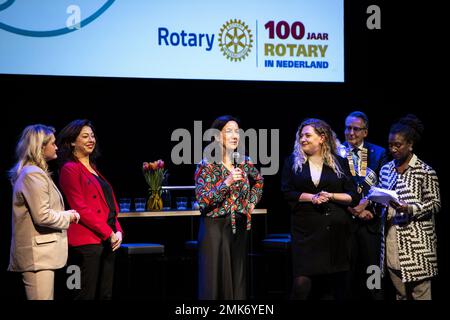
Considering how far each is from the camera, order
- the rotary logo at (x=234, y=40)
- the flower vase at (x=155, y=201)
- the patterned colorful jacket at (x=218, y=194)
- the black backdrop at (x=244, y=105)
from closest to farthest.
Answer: the patterned colorful jacket at (x=218, y=194)
the flower vase at (x=155, y=201)
the black backdrop at (x=244, y=105)
the rotary logo at (x=234, y=40)

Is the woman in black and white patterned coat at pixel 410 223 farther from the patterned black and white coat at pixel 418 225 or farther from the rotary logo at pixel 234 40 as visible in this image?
the rotary logo at pixel 234 40

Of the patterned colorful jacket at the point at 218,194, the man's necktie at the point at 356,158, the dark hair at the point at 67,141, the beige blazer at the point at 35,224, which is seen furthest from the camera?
the man's necktie at the point at 356,158

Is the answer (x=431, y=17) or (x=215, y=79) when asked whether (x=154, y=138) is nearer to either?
(x=215, y=79)

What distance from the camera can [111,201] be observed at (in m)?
4.93

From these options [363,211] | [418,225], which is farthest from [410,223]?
[363,211]

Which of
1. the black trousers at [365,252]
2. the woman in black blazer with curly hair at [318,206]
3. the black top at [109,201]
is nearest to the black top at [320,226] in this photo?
the woman in black blazer with curly hair at [318,206]

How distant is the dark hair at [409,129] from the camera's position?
196 inches

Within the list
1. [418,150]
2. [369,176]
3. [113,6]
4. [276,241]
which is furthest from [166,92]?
[418,150]

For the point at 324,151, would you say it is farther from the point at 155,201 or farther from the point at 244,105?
the point at 244,105

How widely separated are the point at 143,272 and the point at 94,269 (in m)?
1.50

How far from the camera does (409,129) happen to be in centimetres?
500

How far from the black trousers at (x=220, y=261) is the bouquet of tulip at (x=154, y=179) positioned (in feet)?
4.22

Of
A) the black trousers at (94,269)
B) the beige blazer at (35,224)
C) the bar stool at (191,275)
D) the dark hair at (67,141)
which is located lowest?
the bar stool at (191,275)
